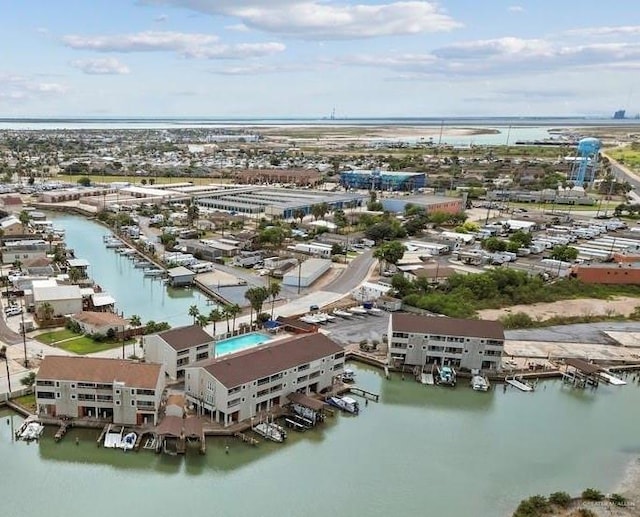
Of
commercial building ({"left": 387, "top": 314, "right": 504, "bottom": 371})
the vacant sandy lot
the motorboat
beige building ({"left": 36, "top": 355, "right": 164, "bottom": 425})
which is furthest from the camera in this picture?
the vacant sandy lot

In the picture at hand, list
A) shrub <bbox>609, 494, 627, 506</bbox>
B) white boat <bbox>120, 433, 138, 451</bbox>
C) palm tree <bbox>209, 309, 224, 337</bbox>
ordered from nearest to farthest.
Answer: shrub <bbox>609, 494, 627, 506</bbox>, white boat <bbox>120, 433, 138, 451</bbox>, palm tree <bbox>209, 309, 224, 337</bbox>

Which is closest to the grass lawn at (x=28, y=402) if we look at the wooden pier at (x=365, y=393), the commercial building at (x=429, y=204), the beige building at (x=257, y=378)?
the beige building at (x=257, y=378)

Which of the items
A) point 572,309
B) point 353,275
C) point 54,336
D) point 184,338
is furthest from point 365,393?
point 572,309

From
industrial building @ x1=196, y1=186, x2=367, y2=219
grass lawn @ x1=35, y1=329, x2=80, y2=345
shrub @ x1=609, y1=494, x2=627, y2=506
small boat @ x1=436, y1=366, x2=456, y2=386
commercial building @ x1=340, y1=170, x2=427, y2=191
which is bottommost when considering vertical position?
shrub @ x1=609, y1=494, x2=627, y2=506

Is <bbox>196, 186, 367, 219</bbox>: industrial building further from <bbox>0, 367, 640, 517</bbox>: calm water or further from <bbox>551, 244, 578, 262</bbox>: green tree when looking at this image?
<bbox>0, 367, 640, 517</bbox>: calm water

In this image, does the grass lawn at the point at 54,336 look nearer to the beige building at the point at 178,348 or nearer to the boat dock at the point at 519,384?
the beige building at the point at 178,348

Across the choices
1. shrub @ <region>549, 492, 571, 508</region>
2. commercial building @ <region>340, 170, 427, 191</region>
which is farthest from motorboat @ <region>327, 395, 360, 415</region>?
commercial building @ <region>340, 170, 427, 191</region>

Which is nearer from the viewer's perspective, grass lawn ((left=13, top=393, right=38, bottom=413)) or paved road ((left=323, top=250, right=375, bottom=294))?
grass lawn ((left=13, top=393, right=38, bottom=413))

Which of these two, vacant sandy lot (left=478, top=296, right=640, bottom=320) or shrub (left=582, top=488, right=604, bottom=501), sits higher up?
vacant sandy lot (left=478, top=296, right=640, bottom=320)
